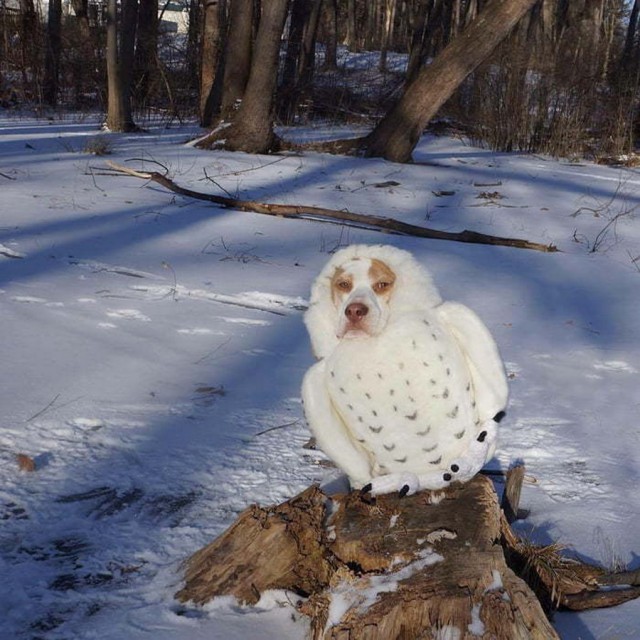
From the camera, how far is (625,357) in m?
4.16

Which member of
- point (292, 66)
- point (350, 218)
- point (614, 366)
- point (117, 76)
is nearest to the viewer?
point (614, 366)

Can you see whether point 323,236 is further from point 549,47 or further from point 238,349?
point 549,47

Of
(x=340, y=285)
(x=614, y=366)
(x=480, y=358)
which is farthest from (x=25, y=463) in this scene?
(x=614, y=366)

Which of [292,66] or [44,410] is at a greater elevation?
[292,66]

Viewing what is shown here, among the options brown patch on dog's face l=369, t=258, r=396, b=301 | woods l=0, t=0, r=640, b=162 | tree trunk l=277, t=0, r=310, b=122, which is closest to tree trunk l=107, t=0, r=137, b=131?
woods l=0, t=0, r=640, b=162

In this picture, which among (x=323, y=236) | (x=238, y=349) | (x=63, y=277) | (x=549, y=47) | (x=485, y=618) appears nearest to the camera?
(x=485, y=618)

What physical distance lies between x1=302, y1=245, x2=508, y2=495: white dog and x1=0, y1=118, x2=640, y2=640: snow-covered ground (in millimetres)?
476

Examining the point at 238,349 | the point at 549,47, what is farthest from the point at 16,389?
the point at 549,47

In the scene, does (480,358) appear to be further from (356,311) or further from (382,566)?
(382,566)

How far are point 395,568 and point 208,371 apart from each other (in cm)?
183

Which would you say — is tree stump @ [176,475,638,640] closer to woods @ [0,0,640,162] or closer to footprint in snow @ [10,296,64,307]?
footprint in snow @ [10,296,64,307]

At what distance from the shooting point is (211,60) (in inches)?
467

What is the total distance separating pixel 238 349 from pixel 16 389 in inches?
42.8

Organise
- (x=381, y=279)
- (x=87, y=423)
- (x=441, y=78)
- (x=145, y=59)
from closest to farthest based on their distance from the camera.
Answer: (x=381, y=279), (x=87, y=423), (x=441, y=78), (x=145, y=59)
